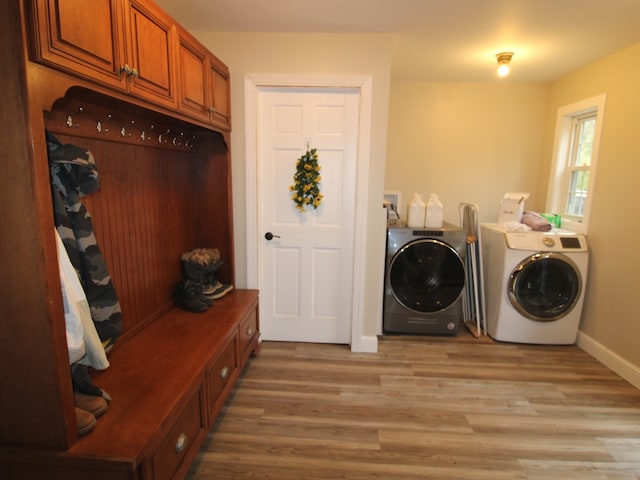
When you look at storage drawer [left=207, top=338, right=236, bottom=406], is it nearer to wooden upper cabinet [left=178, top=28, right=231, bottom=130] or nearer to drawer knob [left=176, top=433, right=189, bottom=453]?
drawer knob [left=176, top=433, right=189, bottom=453]

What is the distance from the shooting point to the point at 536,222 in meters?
3.19

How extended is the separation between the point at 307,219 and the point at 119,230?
4.52 feet

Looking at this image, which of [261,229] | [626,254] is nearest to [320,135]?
[261,229]

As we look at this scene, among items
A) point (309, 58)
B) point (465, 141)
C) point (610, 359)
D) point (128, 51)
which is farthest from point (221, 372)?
point (465, 141)

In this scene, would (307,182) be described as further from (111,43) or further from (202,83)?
(111,43)

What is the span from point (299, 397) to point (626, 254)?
260 cm

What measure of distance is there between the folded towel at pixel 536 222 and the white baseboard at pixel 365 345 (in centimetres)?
178

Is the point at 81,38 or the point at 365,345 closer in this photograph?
the point at 81,38

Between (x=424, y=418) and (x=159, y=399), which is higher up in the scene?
(x=159, y=399)

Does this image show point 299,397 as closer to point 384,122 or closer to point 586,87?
point 384,122

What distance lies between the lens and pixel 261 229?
2.83 m

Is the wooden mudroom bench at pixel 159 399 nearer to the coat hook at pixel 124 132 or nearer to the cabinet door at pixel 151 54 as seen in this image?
the coat hook at pixel 124 132

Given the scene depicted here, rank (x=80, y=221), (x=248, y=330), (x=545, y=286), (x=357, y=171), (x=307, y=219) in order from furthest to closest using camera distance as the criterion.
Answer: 1. (x=545, y=286)
2. (x=307, y=219)
3. (x=357, y=171)
4. (x=248, y=330)
5. (x=80, y=221)

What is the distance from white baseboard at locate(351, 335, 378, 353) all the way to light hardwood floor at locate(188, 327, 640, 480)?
0.19 feet
